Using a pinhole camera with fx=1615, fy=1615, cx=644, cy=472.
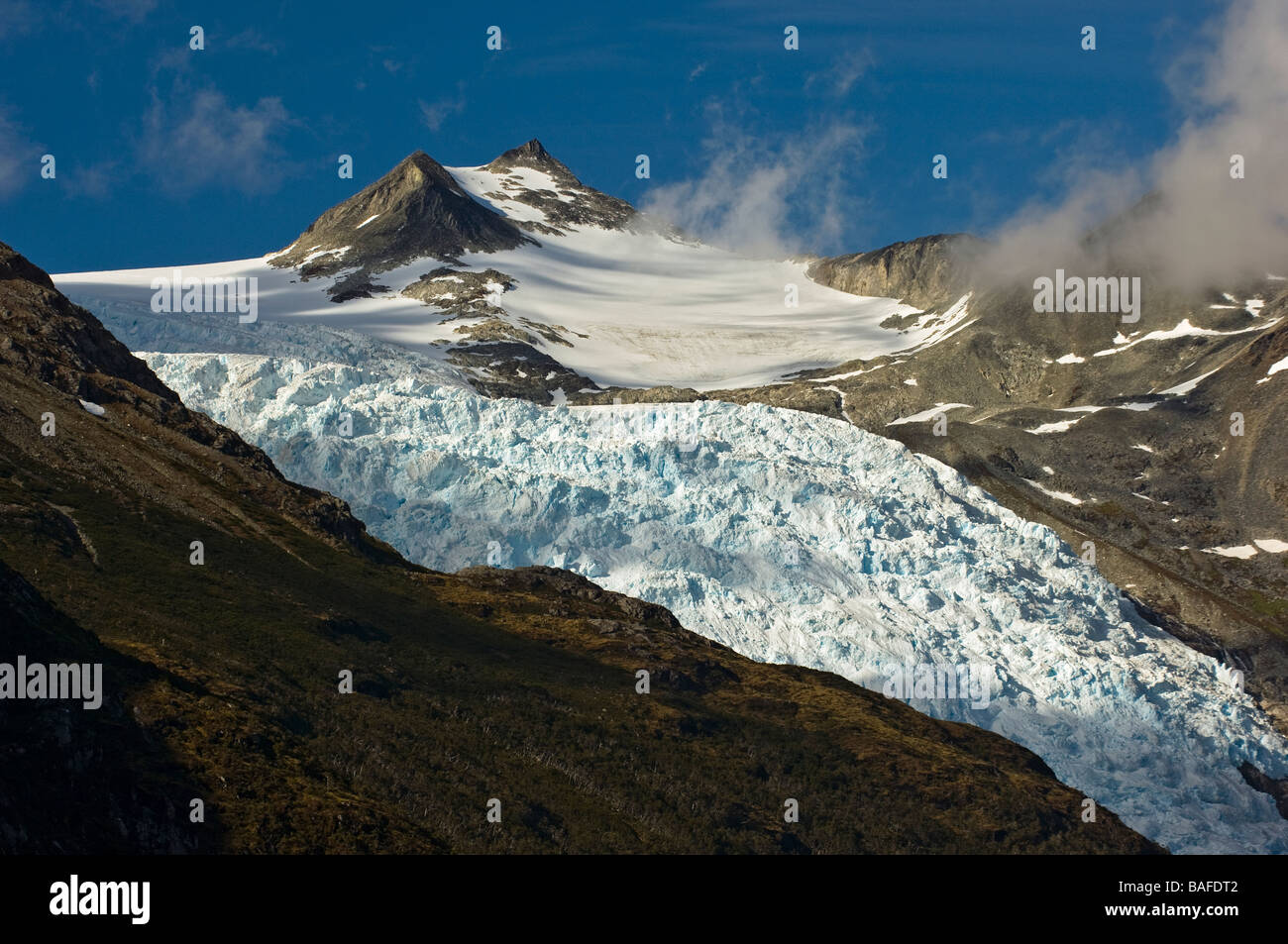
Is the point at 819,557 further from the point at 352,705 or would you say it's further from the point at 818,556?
the point at 352,705

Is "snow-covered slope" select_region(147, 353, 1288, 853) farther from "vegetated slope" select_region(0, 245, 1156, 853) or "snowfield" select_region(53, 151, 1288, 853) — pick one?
"vegetated slope" select_region(0, 245, 1156, 853)

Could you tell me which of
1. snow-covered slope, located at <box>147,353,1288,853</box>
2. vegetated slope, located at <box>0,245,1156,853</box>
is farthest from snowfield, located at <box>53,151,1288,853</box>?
vegetated slope, located at <box>0,245,1156,853</box>

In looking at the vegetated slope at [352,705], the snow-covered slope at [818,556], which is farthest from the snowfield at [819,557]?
the vegetated slope at [352,705]

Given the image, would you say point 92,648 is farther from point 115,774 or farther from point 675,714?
point 675,714

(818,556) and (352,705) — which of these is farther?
(818,556)

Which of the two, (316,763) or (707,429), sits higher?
(707,429)

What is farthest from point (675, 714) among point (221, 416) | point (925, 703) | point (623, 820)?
point (221, 416)

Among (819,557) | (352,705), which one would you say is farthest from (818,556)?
(352,705)
